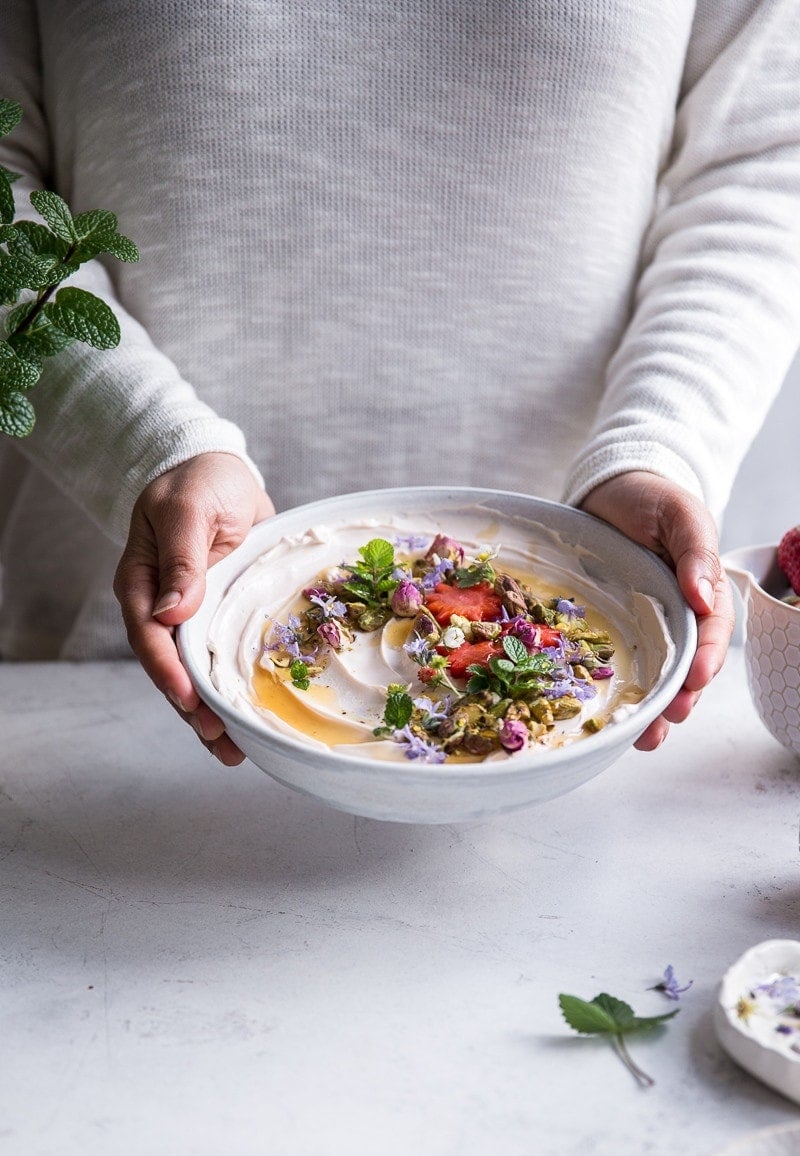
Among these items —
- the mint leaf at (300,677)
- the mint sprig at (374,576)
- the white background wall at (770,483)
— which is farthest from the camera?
the white background wall at (770,483)

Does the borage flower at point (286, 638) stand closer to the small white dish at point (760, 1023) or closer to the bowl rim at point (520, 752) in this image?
the bowl rim at point (520, 752)

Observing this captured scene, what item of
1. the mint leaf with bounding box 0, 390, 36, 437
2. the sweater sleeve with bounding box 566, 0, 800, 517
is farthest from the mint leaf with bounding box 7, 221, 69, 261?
the sweater sleeve with bounding box 566, 0, 800, 517

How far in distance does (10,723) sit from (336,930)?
510mm

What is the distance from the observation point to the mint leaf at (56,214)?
3.01 feet

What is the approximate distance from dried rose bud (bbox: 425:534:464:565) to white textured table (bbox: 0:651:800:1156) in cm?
27

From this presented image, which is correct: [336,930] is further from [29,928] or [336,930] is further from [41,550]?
[41,550]

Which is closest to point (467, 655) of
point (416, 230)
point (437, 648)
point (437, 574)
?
point (437, 648)

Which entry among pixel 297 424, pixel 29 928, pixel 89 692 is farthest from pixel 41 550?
pixel 29 928

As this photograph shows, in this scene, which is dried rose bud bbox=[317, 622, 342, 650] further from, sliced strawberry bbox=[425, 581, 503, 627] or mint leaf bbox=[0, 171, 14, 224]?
mint leaf bbox=[0, 171, 14, 224]

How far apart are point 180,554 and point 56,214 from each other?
315 millimetres

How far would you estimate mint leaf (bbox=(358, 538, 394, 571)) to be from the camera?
3.59ft

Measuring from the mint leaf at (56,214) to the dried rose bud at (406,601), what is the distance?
435 millimetres

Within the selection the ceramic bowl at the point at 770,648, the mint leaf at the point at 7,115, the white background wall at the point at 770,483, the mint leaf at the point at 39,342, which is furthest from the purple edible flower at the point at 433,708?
the white background wall at the point at 770,483

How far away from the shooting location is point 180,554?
1.01 meters
